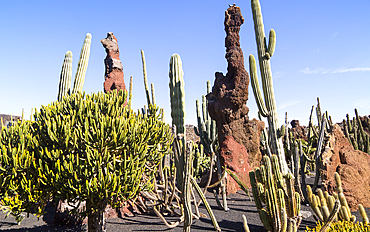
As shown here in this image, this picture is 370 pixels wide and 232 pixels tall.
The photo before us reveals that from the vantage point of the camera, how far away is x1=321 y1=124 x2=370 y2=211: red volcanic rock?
635cm

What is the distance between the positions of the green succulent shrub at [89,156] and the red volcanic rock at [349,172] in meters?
4.71

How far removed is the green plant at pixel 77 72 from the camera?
7.82 meters

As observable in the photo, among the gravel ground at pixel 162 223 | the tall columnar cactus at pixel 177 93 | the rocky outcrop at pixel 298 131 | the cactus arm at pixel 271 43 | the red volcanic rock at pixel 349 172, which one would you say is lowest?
the gravel ground at pixel 162 223

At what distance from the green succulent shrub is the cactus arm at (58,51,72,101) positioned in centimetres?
318

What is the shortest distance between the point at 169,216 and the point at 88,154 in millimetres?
3063

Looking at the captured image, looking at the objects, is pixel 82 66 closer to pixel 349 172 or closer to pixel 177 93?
pixel 177 93

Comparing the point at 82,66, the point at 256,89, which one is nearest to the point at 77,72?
the point at 82,66

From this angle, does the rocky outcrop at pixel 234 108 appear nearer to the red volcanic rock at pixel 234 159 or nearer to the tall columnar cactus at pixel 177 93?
the red volcanic rock at pixel 234 159

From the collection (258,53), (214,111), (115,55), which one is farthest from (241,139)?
(115,55)

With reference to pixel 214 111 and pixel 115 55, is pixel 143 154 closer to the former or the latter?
pixel 115 55

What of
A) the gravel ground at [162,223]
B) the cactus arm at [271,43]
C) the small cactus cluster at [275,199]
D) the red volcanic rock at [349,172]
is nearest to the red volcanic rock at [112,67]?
the gravel ground at [162,223]

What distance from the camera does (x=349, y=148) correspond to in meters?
7.58

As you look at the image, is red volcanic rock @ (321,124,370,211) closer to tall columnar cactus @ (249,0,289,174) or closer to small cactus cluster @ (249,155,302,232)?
tall columnar cactus @ (249,0,289,174)

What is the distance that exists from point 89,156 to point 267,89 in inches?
190
